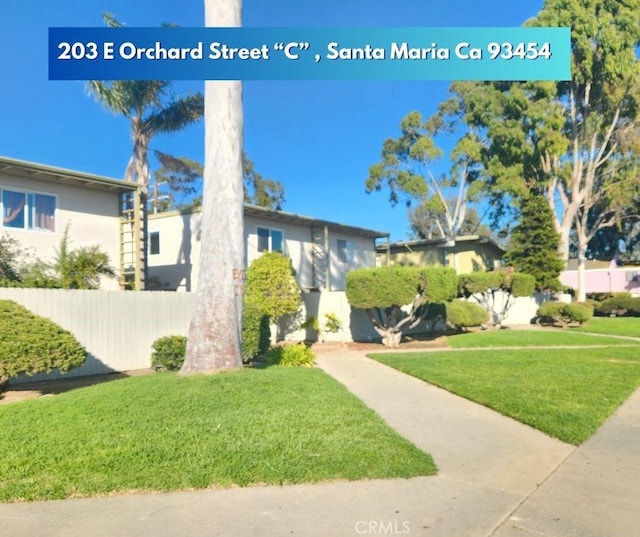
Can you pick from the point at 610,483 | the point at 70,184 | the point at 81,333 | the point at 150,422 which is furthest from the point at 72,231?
the point at 610,483

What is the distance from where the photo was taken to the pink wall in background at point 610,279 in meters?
41.9

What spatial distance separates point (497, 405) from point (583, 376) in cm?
323

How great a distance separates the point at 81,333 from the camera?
1109cm

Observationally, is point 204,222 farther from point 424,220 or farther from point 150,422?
point 424,220

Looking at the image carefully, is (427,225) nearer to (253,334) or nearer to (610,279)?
(610,279)

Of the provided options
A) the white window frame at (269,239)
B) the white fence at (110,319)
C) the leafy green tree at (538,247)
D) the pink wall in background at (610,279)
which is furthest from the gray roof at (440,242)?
the white fence at (110,319)

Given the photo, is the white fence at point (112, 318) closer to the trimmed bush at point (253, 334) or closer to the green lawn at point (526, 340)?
the trimmed bush at point (253, 334)

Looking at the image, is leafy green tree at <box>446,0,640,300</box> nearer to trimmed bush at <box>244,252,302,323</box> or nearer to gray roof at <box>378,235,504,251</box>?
gray roof at <box>378,235,504,251</box>

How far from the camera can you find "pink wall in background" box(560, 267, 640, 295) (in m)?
41.9

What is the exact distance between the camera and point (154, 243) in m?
21.0

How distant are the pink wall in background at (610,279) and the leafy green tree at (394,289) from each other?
28.9 m

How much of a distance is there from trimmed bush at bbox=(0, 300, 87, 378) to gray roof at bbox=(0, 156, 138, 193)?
693cm

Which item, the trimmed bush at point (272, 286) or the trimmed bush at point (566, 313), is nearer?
the trimmed bush at point (272, 286)

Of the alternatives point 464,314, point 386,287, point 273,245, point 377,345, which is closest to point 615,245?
point 464,314
